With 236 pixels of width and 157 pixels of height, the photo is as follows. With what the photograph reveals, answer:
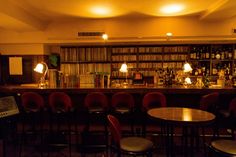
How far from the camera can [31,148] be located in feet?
14.0

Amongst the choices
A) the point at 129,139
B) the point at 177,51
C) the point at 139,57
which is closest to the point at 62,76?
the point at 129,139

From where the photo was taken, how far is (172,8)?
17.6 feet

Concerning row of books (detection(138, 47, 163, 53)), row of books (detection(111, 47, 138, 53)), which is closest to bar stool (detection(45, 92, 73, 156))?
row of books (detection(111, 47, 138, 53))

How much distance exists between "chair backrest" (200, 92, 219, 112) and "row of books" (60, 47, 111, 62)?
3908 mm

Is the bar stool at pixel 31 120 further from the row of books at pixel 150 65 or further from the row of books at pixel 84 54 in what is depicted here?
the row of books at pixel 150 65

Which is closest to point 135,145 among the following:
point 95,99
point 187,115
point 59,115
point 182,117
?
point 182,117

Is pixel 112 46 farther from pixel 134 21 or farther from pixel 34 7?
pixel 34 7

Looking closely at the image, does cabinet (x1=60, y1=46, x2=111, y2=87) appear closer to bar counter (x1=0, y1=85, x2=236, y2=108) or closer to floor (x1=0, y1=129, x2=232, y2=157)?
bar counter (x1=0, y1=85, x2=236, y2=108)

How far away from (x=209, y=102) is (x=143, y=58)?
3646 millimetres

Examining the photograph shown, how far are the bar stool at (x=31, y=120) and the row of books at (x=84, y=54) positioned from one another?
9.03 ft

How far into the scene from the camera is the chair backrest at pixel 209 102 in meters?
3.80

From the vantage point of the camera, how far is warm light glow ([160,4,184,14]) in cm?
518

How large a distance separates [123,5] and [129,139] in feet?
10.2

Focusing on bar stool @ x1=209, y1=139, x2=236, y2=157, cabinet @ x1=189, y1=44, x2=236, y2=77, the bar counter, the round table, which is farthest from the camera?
cabinet @ x1=189, y1=44, x2=236, y2=77
